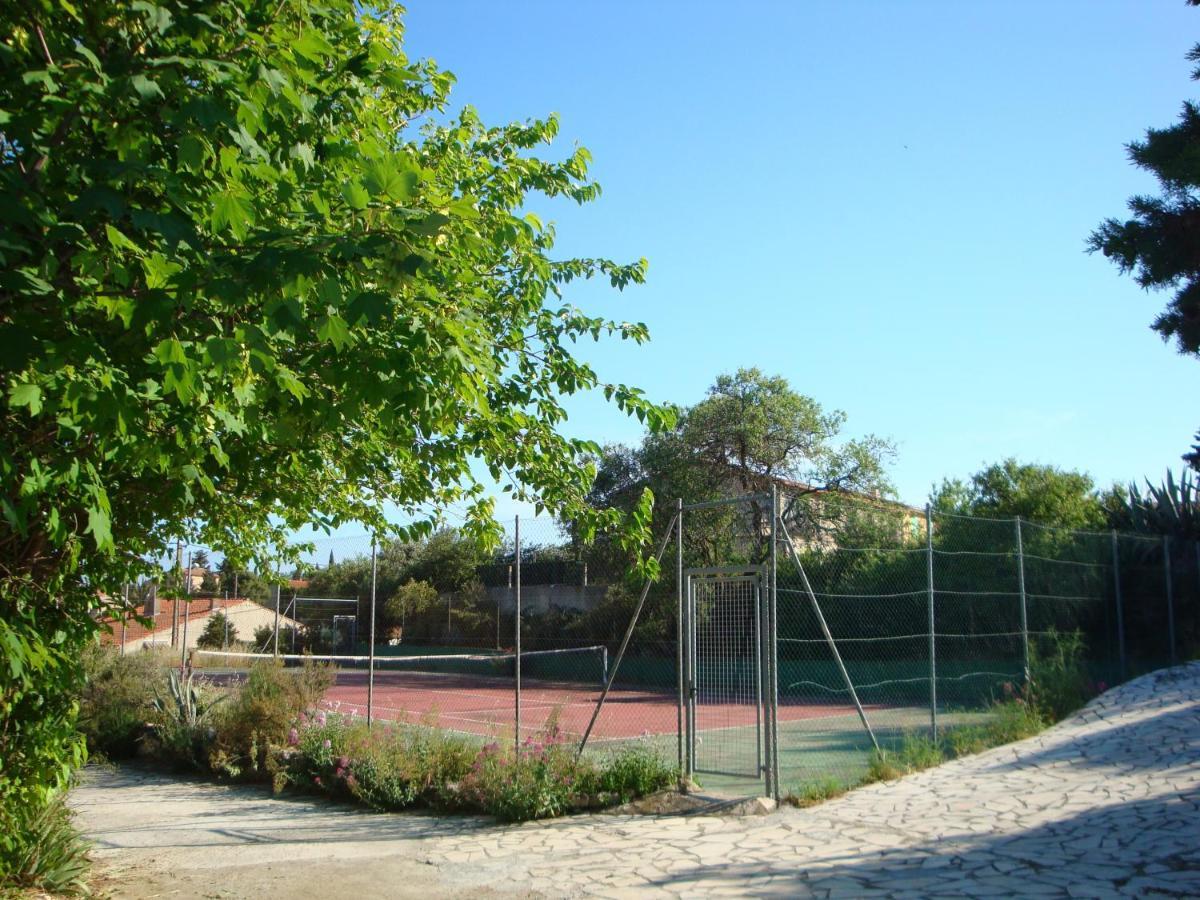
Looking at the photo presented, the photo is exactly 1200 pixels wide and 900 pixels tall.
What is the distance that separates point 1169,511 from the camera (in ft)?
64.4

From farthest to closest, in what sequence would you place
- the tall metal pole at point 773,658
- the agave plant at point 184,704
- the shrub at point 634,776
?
the agave plant at point 184,704 → the shrub at point 634,776 → the tall metal pole at point 773,658

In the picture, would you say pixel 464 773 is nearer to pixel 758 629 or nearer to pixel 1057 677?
pixel 758 629

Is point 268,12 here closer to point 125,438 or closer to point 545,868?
point 125,438

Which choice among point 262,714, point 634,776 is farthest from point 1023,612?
point 262,714

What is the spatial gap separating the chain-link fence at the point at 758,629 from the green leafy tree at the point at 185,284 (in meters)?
1.75

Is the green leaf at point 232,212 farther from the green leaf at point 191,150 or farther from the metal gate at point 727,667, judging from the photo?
the metal gate at point 727,667

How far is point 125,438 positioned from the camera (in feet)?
15.6

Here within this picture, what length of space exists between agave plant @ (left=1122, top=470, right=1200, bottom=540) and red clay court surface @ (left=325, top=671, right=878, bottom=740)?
22.9ft

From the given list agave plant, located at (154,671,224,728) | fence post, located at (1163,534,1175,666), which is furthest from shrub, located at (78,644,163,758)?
fence post, located at (1163,534,1175,666)

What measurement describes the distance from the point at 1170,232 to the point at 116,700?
52.6ft

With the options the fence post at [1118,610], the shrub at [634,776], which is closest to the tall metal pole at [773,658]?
the shrub at [634,776]

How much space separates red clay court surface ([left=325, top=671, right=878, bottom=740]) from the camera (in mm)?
12492

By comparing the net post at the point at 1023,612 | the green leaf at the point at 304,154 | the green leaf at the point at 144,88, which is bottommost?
the net post at the point at 1023,612

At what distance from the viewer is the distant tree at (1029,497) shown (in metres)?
25.2
